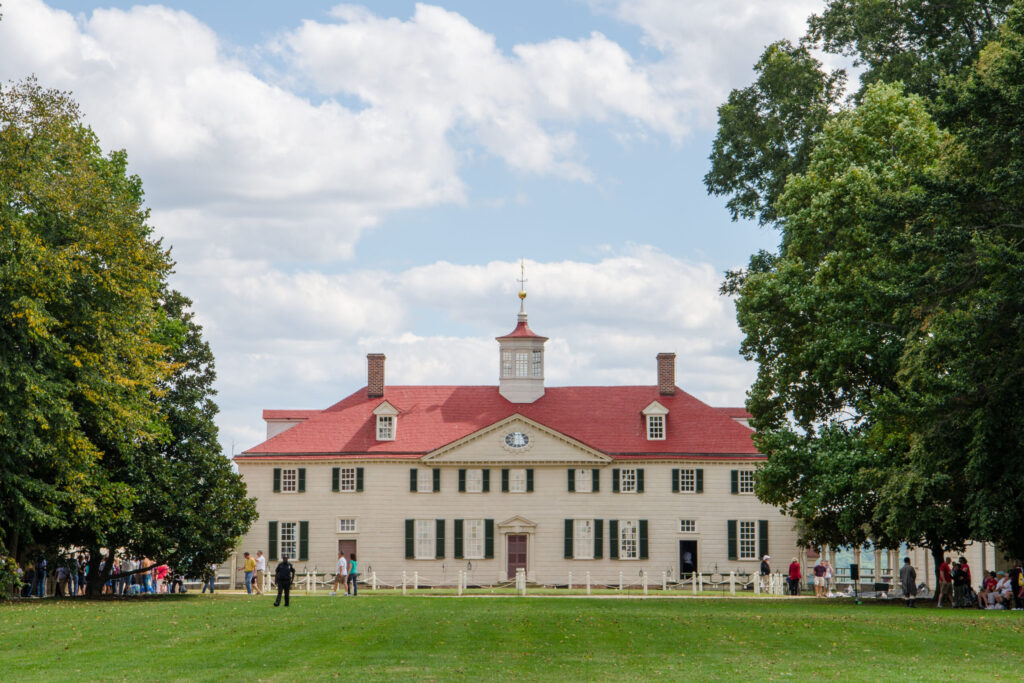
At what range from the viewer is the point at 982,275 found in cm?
2397

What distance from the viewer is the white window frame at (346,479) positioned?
181ft

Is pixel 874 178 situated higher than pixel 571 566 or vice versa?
pixel 874 178

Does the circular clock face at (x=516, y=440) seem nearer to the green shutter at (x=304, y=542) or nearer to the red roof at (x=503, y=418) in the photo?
the red roof at (x=503, y=418)

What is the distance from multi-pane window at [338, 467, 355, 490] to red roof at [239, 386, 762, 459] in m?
0.71

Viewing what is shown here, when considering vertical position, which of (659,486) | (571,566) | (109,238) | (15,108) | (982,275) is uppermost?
(15,108)

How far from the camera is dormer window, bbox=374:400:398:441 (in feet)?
185

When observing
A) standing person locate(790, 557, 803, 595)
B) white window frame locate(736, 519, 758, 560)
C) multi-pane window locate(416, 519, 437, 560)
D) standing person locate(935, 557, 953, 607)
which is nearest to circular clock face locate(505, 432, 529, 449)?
multi-pane window locate(416, 519, 437, 560)

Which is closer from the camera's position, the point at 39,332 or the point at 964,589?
the point at 39,332

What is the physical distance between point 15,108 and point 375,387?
29.4m

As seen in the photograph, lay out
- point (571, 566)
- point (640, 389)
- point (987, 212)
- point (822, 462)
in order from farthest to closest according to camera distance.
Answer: point (640, 389), point (571, 566), point (822, 462), point (987, 212)

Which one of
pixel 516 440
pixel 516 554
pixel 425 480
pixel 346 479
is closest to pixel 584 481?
pixel 516 440

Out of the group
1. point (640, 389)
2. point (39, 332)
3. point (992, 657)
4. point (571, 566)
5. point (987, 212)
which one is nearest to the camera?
point (992, 657)

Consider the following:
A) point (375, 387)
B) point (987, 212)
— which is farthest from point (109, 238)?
point (375, 387)

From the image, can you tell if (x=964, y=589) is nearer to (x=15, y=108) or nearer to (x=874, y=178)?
(x=874, y=178)
